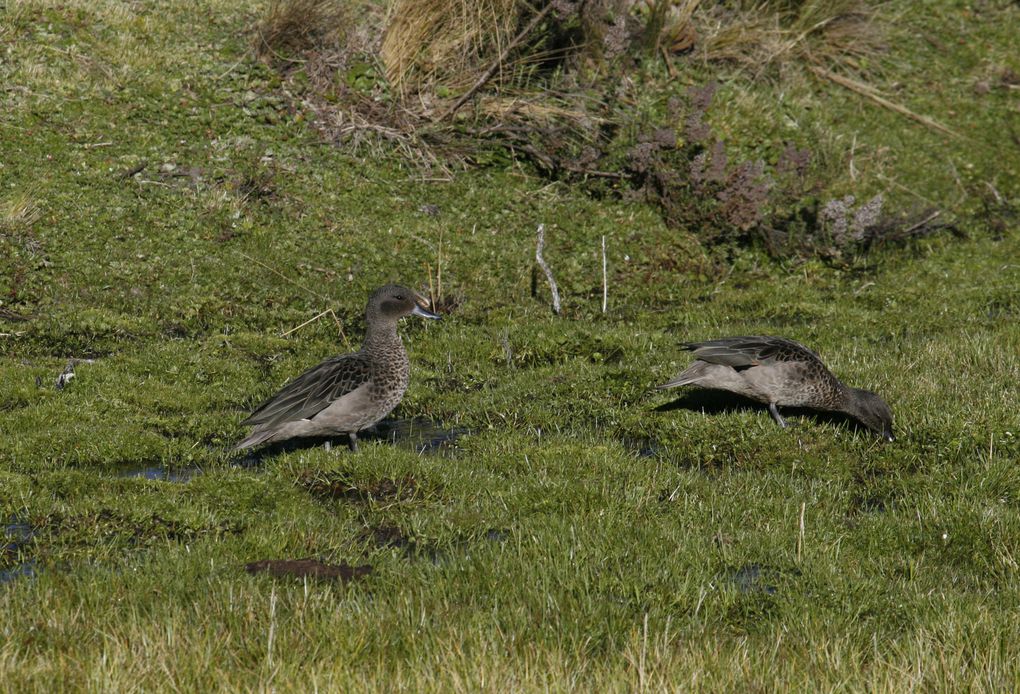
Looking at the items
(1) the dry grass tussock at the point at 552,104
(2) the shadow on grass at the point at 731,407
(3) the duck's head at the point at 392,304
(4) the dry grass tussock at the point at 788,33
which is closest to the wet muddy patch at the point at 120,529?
(3) the duck's head at the point at 392,304

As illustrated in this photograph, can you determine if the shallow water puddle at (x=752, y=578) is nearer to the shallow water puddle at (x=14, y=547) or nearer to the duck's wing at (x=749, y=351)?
the duck's wing at (x=749, y=351)

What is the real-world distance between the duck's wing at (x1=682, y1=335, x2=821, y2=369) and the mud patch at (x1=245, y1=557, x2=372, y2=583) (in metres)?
4.17

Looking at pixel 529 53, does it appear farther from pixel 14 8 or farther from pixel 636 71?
pixel 14 8

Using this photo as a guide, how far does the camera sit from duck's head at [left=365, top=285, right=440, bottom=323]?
980cm

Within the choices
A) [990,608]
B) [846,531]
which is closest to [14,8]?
[846,531]

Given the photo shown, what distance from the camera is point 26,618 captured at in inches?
217

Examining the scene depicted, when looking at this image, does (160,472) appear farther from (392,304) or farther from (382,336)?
(392,304)

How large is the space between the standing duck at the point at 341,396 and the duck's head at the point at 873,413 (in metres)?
3.85

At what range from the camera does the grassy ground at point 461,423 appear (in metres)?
5.32

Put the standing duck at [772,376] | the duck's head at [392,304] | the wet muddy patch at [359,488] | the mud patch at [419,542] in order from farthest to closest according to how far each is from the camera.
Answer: the duck's head at [392,304] < the standing duck at [772,376] < the wet muddy patch at [359,488] < the mud patch at [419,542]

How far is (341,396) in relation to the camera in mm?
8836

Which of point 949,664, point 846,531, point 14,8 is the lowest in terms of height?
point 846,531

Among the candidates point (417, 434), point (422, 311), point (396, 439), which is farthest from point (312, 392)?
point (422, 311)

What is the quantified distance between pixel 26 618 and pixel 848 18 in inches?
792
